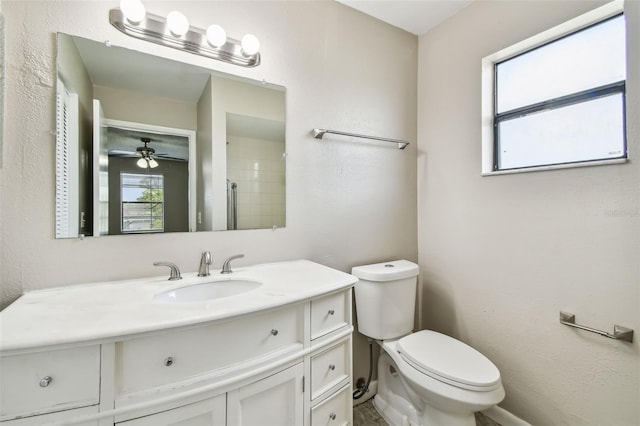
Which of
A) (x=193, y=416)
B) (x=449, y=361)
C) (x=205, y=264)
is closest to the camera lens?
(x=193, y=416)

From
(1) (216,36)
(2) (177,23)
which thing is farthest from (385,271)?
(2) (177,23)

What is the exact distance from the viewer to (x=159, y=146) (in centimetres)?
115

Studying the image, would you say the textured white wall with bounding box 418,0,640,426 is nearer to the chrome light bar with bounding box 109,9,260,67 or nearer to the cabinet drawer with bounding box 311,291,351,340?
the cabinet drawer with bounding box 311,291,351,340

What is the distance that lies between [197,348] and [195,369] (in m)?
0.06

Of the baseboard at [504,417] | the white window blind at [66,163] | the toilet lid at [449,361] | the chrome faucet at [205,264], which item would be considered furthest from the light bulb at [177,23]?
the baseboard at [504,417]

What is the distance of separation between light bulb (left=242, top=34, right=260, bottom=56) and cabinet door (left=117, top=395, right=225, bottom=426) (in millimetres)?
1423

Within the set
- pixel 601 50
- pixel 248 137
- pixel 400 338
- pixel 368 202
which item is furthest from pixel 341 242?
pixel 601 50

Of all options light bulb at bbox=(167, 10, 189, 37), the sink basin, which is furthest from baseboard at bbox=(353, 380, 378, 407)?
light bulb at bbox=(167, 10, 189, 37)

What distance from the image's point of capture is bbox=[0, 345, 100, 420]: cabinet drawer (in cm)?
61

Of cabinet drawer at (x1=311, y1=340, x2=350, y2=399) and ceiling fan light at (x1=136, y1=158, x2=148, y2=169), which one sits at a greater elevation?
ceiling fan light at (x1=136, y1=158, x2=148, y2=169)

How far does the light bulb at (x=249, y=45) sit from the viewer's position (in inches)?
49.6

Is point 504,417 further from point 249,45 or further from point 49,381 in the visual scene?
point 249,45

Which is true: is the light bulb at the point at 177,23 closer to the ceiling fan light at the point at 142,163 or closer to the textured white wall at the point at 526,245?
the ceiling fan light at the point at 142,163

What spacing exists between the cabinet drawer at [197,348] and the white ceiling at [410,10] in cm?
185
